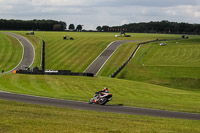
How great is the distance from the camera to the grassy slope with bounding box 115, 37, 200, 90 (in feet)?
246

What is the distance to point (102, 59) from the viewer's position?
101062 millimetres

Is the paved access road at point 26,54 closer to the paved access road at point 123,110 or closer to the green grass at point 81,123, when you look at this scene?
the paved access road at point 123,110

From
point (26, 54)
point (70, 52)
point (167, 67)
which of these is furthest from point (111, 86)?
point (26, 54)

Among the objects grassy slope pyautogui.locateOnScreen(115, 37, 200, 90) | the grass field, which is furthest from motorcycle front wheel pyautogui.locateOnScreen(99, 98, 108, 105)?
grassy slope pyautogui.locateOnScreen(115, 37, 200, 90)

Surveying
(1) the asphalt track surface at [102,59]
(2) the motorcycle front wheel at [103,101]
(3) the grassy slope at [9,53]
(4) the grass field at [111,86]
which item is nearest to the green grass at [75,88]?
(4) the grass field at [111,86]

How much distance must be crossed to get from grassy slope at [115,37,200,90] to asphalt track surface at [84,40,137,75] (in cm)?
750

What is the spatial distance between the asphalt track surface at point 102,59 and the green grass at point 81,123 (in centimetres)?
6029

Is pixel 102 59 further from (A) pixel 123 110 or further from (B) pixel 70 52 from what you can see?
(A) pixel 123 110

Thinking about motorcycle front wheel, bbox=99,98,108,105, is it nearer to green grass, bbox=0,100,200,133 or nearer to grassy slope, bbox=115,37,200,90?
green grass, bbox=0,100,200,133

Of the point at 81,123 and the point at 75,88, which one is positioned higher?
the point at 81,123

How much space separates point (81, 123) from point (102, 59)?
78.7 meters

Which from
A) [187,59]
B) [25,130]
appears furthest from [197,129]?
[187,59]

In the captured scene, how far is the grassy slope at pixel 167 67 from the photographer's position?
75.1 metres

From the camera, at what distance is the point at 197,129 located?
23266 millimetres
